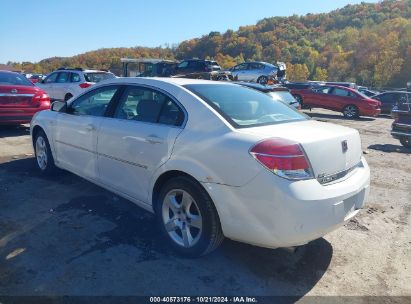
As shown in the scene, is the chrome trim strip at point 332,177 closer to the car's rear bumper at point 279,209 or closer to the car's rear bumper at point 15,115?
the car's rear bumper at point 279,209

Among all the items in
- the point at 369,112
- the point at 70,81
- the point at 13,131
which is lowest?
the point at 369,112

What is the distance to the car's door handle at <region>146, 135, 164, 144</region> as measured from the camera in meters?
3.43

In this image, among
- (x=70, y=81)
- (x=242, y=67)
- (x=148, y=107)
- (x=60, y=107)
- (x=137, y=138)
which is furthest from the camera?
(x=242, y=67)

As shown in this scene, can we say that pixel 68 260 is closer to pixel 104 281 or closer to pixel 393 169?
pixel 104 281

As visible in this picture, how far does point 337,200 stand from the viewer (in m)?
2.91

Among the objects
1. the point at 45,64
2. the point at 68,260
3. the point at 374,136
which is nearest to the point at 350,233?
the point at 68,260

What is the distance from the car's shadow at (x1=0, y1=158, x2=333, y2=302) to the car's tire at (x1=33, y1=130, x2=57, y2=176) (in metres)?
1.13

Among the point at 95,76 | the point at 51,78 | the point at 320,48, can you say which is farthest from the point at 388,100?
the point at 320,48

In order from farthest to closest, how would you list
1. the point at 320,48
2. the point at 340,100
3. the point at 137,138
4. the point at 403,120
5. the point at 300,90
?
the point at 320,48, the point at 300,90, the point at 340,100, the point at 403,120, the point at 137,138

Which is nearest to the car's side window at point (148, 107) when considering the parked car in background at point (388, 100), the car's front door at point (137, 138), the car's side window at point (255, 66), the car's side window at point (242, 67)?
the car's front door at point (137, 138)

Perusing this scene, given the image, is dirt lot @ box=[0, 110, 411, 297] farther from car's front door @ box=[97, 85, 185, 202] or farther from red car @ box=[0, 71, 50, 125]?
red car @ box=[0, 71, 50, 125]

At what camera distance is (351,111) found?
59.8 feet

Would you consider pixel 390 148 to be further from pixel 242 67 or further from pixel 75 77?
pixel 242 67

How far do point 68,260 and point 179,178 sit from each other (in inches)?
47.0
